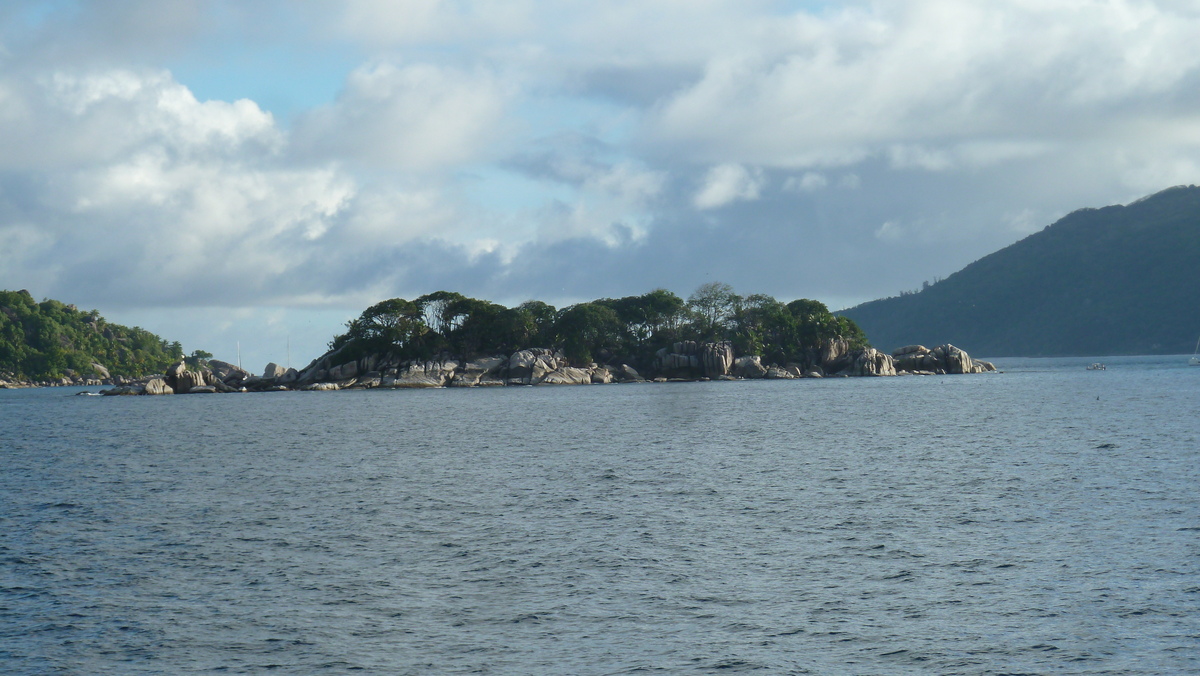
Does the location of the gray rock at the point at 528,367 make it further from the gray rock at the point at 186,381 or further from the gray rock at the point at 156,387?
the gray rock at the point at 156,387

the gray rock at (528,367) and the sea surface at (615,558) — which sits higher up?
the gray rock at (528,367)

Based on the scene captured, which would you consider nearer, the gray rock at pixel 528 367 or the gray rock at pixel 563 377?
the gray rock at pixel 563 377

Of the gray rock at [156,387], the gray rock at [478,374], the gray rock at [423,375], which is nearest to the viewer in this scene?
the gray rock at [156,387]

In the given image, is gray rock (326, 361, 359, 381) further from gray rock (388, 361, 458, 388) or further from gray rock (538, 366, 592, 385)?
gray rock (538, 366, 592, 385)

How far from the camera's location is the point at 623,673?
63.3 feet

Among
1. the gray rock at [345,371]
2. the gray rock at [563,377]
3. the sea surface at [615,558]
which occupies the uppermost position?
the gray rock at [345,371]

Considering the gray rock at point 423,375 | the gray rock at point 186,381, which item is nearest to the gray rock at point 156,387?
the gray rock at point 186,381

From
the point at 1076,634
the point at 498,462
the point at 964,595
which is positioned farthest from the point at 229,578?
the point at 498,462

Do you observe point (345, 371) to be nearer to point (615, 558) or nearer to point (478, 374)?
point (478, 374)

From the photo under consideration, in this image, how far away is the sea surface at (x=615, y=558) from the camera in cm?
2078

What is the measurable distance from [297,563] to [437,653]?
10.6 m

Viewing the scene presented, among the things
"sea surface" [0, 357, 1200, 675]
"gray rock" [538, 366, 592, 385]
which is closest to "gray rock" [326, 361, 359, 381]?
"gray rock" [538, 366, 592, 385]

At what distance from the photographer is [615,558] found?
29406mm

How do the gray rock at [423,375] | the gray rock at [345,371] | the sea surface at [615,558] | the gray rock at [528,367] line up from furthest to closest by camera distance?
the gray rock at [528,367], the gray rock at [345,371], the gray rock at [423,375], the sea surface at [615,558]
